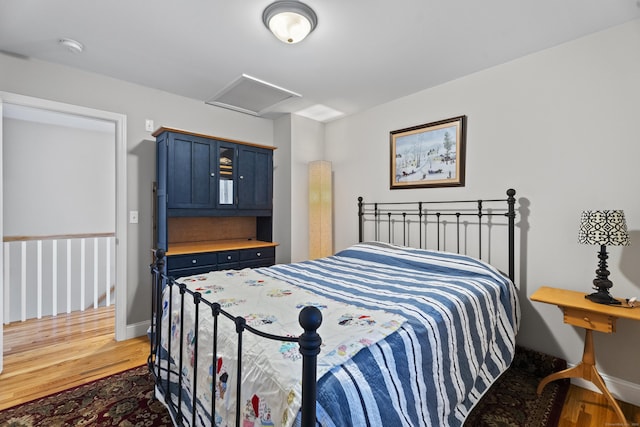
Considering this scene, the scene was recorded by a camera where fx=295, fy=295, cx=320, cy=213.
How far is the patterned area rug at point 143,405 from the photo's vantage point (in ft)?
5.54

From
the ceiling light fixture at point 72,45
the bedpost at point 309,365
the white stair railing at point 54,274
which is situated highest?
the ceiling light fixture at point 72,45

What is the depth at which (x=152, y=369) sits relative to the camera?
1829 millimetres

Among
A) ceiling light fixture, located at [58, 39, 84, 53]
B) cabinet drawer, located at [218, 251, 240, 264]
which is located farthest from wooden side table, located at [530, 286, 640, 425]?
ceiling light fixture, located at [58, 39, 84, 53]

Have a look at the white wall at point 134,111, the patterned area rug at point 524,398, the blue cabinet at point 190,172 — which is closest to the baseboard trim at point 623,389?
the patterned area rug at point 524,398

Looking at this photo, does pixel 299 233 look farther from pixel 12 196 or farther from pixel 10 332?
pixel 12 196

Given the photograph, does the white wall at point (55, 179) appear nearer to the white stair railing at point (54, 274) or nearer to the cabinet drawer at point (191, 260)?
the white stair railing at point (54, 274)

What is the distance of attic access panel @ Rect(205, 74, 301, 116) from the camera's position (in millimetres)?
2818

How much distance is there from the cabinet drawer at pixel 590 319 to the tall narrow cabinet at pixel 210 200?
263 centimetres

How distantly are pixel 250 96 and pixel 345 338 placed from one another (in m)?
2.77

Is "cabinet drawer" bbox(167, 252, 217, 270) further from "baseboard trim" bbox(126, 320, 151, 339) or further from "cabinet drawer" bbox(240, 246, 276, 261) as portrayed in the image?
"baseboard trim" bbox(126, 320, 151, 339)

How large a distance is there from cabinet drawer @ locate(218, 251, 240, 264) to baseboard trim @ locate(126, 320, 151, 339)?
38.1 inches

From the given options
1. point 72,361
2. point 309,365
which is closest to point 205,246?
point 72,361

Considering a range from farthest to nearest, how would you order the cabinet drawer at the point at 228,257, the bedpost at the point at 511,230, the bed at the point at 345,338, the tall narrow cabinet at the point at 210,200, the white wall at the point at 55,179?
the white wall at the point at 55,179 → the cabinet drawer at the point at 228,257 → the tall narrow cabinet at the point at 210,200 → the bedpost at the point at 511,230 → the bed at the point at 345,338

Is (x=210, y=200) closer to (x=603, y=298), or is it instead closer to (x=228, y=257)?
(x=228, y=257)
